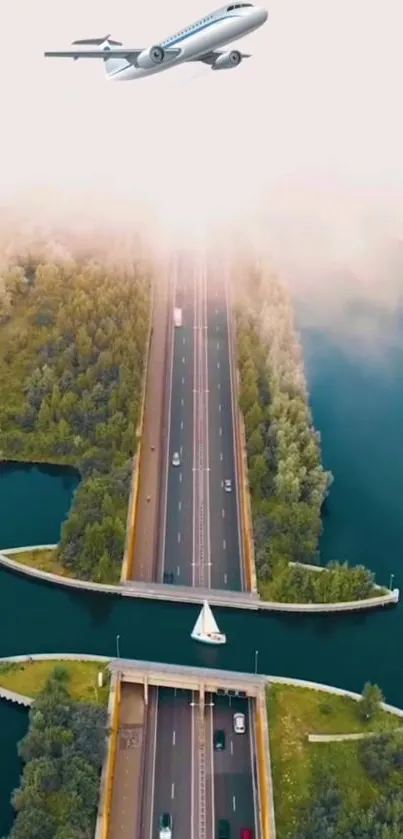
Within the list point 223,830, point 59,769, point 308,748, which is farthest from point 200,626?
point 59,769

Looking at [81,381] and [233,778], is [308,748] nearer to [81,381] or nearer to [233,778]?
[233,778]

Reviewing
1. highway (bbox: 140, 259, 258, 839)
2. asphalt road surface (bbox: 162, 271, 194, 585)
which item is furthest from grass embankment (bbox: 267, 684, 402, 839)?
asphalt road surface (bbox: 162, 271, 194, 585)

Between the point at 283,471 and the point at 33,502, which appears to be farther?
the point at 33,502

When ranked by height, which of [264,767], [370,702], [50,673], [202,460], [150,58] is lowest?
[264,767]

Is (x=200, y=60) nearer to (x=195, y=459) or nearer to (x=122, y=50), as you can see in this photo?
(x=122, y=50)

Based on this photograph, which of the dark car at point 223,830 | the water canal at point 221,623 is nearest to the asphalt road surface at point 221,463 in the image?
the water canal at point 221,623

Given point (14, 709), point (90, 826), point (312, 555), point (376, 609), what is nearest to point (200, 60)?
point (312, 555)

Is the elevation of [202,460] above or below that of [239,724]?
above
